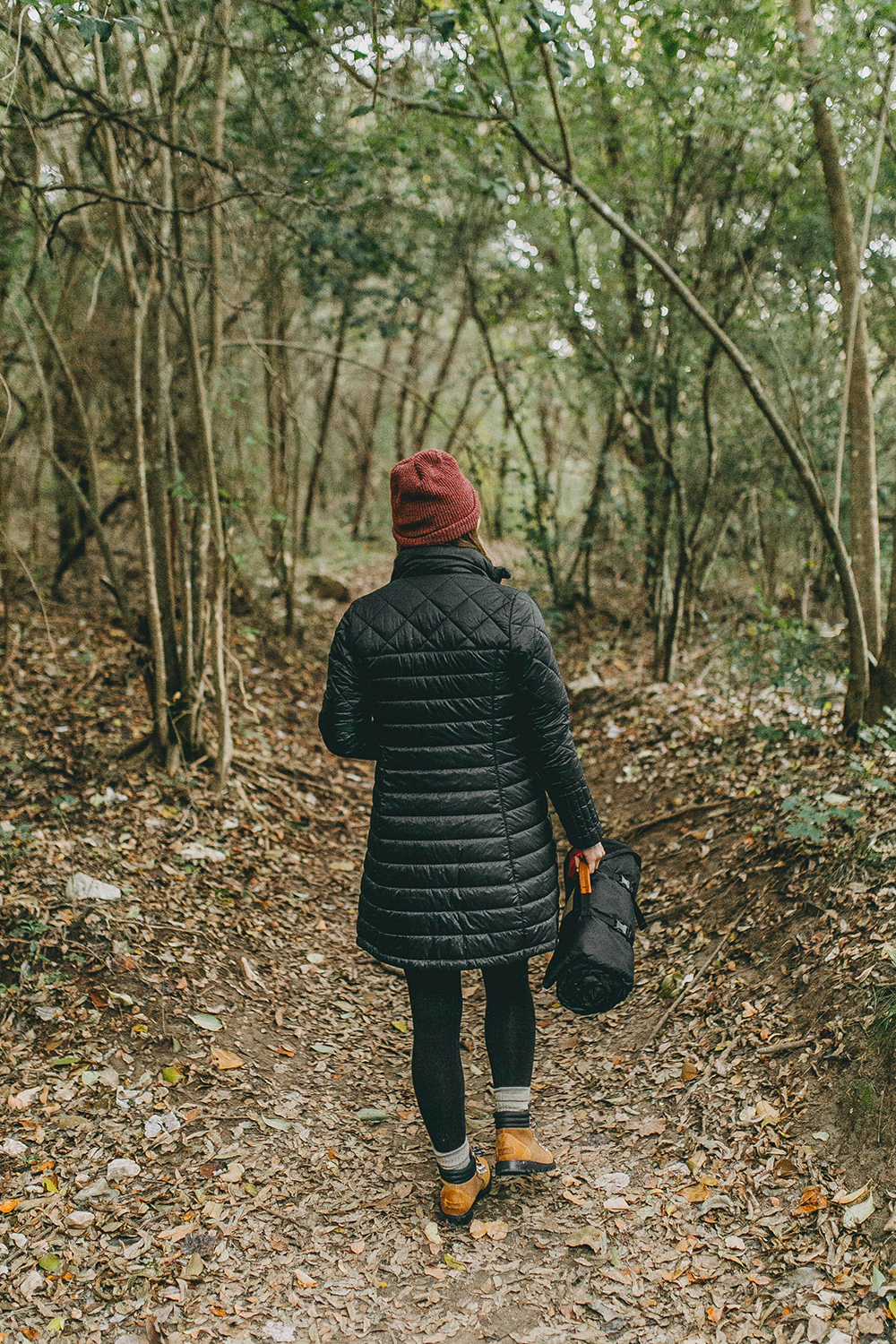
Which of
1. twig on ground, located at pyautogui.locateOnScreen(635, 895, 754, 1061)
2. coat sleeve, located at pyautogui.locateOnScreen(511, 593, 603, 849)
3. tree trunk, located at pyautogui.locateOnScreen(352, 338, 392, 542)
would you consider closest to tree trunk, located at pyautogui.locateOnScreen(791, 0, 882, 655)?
twig on ground, located at pyautogui.locateOnScreen(635, 895, 754, 1061)

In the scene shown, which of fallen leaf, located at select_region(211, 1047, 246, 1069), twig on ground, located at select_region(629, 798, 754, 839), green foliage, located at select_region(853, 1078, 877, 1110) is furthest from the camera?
twig on ground, located at select_region(629, 798, 754, 839)

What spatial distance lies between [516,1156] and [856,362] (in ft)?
14.1

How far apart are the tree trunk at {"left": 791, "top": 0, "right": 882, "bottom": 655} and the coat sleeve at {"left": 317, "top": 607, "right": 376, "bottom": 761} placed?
10.6 ft

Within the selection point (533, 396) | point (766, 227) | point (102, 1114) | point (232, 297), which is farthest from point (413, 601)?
point (533, 396)

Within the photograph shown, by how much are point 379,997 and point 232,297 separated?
7.21 m

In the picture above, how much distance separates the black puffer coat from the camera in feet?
8.34

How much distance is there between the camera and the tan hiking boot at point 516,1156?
2770mm

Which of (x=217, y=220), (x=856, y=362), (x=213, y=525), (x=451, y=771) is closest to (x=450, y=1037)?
(x=451, y=771)

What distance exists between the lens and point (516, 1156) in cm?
278

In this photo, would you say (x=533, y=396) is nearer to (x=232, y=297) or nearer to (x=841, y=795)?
(x=232, y=297)

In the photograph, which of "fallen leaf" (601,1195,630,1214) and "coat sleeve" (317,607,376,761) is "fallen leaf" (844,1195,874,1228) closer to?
"fallen leaf" (601,1195,630,1214)

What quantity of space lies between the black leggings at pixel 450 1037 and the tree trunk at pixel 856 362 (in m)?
3.08

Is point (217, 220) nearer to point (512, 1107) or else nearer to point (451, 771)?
point (451, 771)

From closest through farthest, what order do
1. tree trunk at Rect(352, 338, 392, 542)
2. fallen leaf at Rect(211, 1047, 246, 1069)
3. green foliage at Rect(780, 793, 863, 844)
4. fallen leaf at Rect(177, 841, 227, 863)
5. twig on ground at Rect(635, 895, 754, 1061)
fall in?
fallen leaf at Rect(211, 1047, 246, 1069) → twig on ground at Rect(635, 895, 754, 1061) → green foliage at Rect(780, 793, 863, 844) → fallen leaf at Rect(177, 841, 227, 863) → tree trunk at Rect(352, 338, 392, 542)
